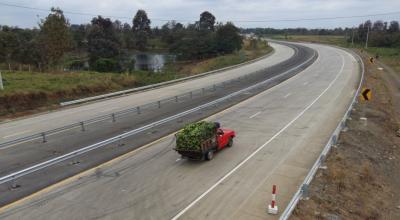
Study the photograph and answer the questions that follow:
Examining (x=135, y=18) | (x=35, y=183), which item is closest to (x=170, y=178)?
(x=35, y=183)

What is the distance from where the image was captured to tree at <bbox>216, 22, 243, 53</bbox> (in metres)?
93.2

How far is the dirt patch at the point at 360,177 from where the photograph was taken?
13.5 m

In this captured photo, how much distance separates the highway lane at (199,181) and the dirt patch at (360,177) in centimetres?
95

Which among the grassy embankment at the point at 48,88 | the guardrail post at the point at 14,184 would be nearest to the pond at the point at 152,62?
the grassy embankment at the point at 48,88

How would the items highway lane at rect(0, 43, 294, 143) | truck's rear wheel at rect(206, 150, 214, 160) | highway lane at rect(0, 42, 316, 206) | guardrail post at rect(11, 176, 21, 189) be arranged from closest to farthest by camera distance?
guardrail post at rect(11, 176, 21, 189)
highway lane at rect(0, 42, 316, 206)
truck's rear wheel at rect(206, 150, 214, 160)
highway lane at rect(0, 43, 294, 143)

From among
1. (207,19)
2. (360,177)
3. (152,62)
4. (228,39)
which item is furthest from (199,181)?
(207,19)

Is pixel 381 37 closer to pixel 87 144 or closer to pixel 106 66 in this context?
pixel 106 66

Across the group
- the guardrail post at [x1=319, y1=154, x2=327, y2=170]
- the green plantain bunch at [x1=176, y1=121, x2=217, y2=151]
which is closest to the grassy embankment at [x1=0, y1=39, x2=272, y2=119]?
the green plantain bunch at [x1=176, y1=121, x2=217, y2=151]

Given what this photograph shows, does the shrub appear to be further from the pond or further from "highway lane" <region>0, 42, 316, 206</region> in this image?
"highway lane" <region>0, 42, 316, 206</region>

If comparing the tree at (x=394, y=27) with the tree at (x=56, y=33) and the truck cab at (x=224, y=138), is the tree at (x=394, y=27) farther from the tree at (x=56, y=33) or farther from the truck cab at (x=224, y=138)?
the truck cab at (x=224, y=138)

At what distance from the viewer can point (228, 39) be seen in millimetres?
93250

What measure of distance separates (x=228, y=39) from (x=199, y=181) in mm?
80747

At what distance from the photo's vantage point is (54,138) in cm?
2266

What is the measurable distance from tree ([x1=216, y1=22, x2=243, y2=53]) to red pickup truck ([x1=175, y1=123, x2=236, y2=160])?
75.1m
